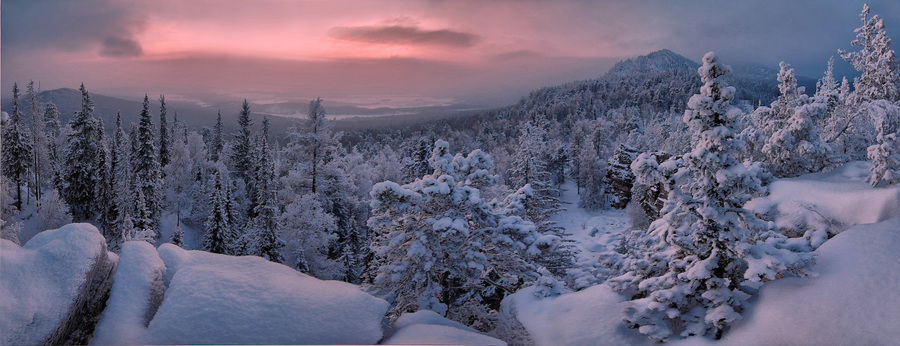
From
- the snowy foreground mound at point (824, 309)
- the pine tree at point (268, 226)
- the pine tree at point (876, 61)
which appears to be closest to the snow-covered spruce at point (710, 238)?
the snowy foreground mound at point (824, 309)

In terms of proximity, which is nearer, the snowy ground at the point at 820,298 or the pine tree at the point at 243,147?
the snowy ground at the point at 820,298

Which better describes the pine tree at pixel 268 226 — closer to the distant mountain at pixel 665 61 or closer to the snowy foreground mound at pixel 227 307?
the snowy foreground mound at pixel 227 307

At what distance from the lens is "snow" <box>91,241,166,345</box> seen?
7.02m

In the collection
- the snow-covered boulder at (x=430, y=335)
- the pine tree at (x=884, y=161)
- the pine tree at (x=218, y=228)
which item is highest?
the pine tree at (x=884, y=161)

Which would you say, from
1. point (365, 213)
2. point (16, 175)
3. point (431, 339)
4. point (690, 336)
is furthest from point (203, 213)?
point (690, 336)

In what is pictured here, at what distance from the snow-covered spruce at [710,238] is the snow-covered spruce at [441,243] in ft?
16.6

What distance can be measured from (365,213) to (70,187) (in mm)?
25464

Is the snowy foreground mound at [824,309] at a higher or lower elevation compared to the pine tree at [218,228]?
higher

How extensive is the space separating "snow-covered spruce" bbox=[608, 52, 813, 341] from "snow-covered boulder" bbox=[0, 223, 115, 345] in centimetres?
945

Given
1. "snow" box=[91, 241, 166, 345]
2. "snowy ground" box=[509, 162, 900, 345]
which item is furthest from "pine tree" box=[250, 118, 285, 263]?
"snowy ground" box=[509, 162, 900, 345]

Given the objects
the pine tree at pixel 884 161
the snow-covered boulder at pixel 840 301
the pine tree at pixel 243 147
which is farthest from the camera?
the pine tree at pixel 243 147

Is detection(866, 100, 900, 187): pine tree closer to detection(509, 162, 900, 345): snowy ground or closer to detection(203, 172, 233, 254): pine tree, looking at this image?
detection(509, 162, 900, 345): snowy ground

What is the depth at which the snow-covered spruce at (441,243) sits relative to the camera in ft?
37.9

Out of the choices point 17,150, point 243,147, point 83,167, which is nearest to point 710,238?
point 83,167
